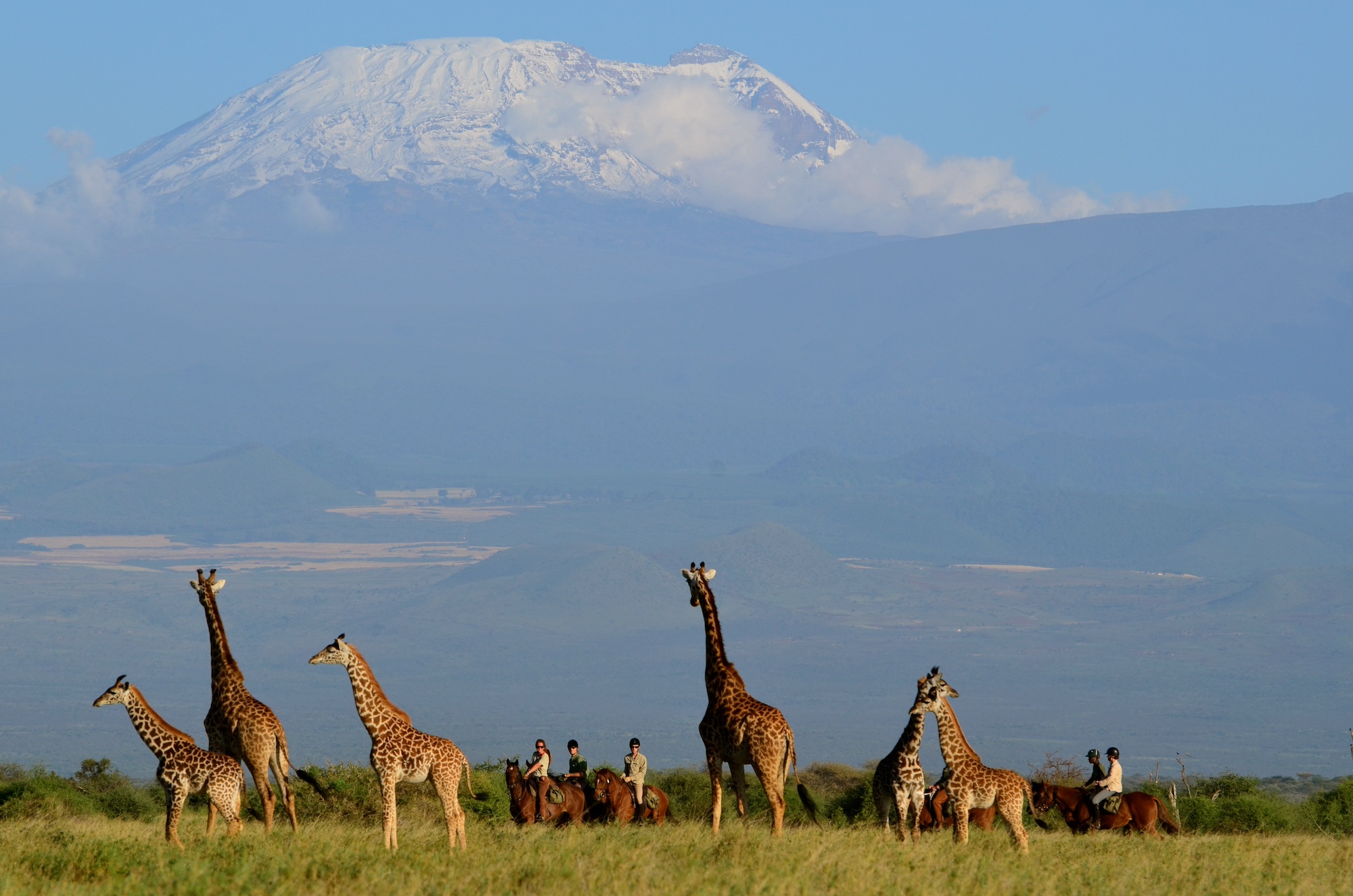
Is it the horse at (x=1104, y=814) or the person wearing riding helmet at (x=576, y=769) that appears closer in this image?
the horse at (x=1104, y=814)

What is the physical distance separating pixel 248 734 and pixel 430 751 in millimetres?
2379

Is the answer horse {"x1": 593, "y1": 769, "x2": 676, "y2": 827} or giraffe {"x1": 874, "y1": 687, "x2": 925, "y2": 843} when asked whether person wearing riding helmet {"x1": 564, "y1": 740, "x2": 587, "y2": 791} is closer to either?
horse {"x1": 593, "y1": 769, "x2": 676, "y2": 827}

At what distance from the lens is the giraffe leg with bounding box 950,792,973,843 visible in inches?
731

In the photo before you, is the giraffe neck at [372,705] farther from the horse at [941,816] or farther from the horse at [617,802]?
the horse at [941,816]

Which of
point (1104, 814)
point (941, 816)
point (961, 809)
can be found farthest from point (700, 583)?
point (1104, 814)

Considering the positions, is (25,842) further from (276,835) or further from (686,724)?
(686,724)

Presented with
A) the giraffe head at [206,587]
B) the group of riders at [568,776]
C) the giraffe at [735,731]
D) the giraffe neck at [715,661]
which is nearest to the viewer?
the giraffe at [735,731]

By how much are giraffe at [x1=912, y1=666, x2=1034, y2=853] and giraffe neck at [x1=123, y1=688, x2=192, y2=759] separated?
8062 millimetres

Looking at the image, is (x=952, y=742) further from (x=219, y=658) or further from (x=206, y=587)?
(x=206, y=587)

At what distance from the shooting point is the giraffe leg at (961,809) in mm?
18578

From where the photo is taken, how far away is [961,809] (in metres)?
18.6

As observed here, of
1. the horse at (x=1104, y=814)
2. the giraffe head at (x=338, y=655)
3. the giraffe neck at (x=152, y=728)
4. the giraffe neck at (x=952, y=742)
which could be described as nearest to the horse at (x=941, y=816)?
the horse at (x=1104, y=814)

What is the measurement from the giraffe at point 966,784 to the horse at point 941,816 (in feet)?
4.82

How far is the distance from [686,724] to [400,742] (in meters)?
131
